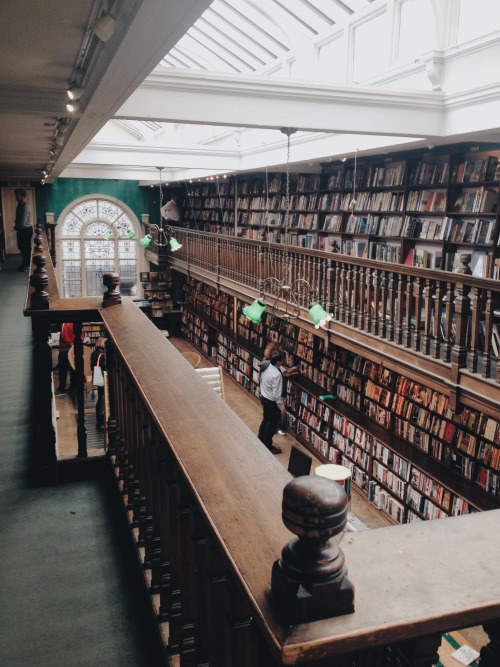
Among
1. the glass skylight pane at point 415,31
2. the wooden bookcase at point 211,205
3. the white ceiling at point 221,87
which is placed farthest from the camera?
the wooden bookcase at point 211,205

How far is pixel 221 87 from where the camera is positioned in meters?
4.95

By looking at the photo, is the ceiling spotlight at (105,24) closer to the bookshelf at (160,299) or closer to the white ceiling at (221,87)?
the white ceiling at (221,87)

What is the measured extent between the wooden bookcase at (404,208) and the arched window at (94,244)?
710 cm

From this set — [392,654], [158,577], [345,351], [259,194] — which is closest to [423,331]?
[345,351]

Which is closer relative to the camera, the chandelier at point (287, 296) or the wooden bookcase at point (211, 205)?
the chandelier at point (287, 296)

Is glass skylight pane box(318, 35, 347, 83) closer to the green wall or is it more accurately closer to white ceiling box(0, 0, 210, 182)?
white ceiling box(0, 0, 210, 182)

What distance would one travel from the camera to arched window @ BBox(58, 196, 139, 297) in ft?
55.0

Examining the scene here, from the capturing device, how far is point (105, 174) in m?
14.7

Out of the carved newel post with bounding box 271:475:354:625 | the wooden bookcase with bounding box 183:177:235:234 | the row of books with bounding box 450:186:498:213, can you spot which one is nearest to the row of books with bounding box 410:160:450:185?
the row of books with bounding box 450:186:498:213

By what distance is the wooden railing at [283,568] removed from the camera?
2.04 feet

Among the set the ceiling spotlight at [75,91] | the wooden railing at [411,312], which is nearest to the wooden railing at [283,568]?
the ceiling spotlight at [75,91]

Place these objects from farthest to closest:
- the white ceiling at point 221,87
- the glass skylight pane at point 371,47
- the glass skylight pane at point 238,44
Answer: the glass skylight pane at point 238,44 → the glass skylight pane at point 371,47 → the white ceiling at point 221,87

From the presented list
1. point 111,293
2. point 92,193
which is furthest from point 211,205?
point 111,293

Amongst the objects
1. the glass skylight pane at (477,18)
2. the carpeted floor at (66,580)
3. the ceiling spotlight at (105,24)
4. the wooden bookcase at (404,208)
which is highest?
the glass skylight pane at (477,18)
